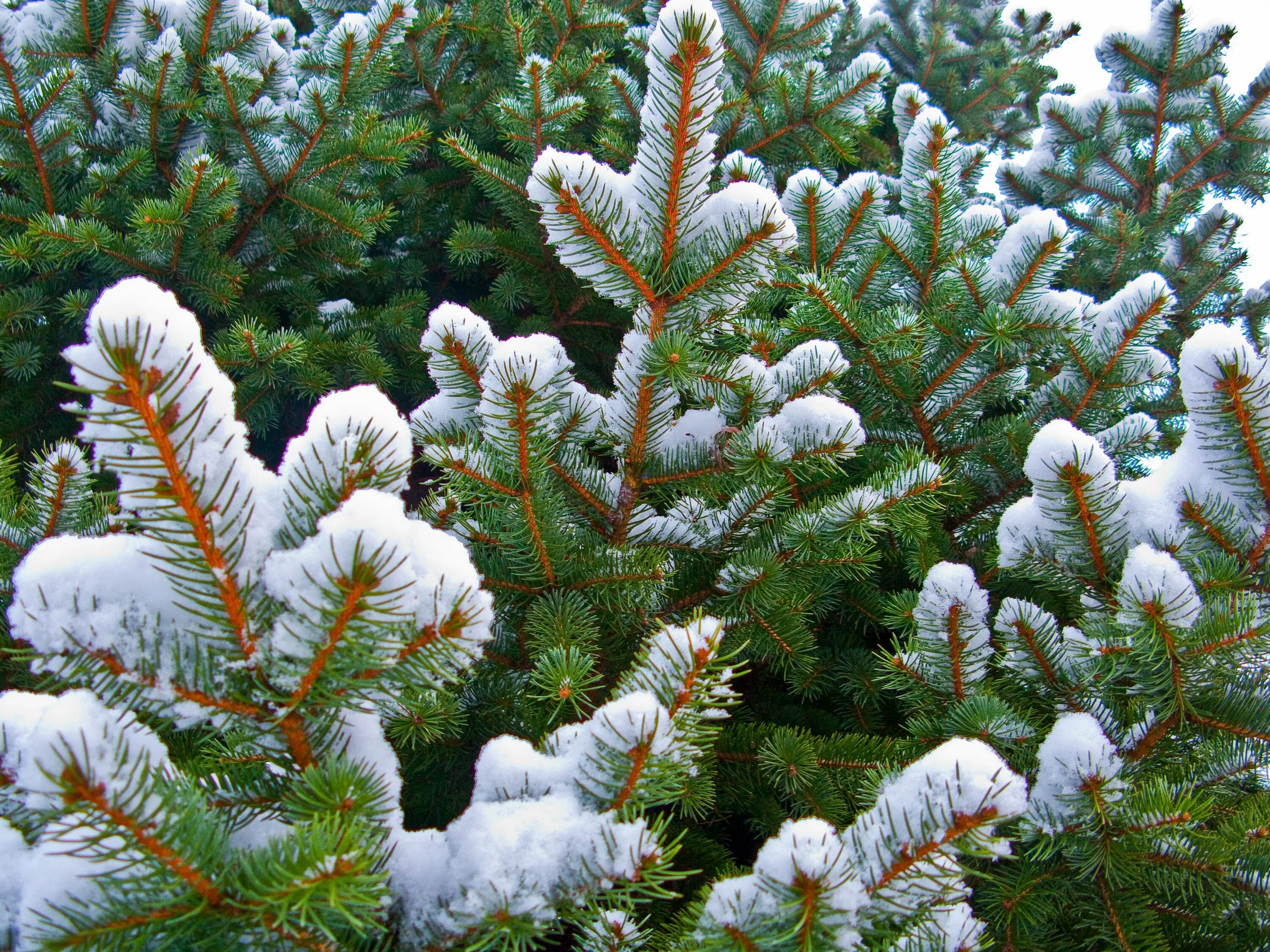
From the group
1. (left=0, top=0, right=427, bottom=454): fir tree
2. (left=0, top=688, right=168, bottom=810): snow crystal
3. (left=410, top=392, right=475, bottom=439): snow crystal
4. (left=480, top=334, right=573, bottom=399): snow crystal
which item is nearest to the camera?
(left=0, top=688, right=168, bottom=810): snow crystal

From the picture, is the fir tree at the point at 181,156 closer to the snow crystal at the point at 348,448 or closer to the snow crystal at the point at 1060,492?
the snow crystal at the point at 348,448

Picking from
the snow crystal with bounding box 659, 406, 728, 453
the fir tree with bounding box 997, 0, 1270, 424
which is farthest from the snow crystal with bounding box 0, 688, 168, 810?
the fir tree with bounding box 997, 0, 1270, 424

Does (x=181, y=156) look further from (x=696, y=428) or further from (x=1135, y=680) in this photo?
(x=1135, y=680)

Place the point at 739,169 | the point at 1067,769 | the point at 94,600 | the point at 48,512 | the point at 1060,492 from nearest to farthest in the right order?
the point at 94,600 → the point at 1067,769 → the point at 1060,492 → the point at 48,512 → the point at 739,169

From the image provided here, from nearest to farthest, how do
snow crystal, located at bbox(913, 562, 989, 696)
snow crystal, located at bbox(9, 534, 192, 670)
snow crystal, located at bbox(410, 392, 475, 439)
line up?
snow crystal, located at bbox(9, 534, 192, 670), snow crystal, located at bbox(913, 562, 989, 696), snow crystal, located at bbox(410, 392, 475, 439)

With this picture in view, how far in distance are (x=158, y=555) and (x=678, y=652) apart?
0.66 m

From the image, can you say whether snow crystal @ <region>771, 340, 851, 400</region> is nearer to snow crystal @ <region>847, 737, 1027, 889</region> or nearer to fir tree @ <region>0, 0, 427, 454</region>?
snow crystal @ <region>847, 737, 1027, 889</region>

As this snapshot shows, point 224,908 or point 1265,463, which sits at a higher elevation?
point 1265,463

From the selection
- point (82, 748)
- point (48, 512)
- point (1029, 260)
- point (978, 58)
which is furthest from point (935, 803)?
point (978, 58)

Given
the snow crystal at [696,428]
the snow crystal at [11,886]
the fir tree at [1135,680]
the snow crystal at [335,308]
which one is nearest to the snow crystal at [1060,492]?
the fir tree at [1135,680]

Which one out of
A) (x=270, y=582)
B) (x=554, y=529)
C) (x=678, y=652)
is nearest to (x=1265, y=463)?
(x=678, y=652)

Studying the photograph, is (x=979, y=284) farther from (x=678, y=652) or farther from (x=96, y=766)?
(x=96, y=766)

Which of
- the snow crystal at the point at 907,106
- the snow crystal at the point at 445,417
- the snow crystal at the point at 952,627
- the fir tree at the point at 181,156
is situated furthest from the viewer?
the snow crystal at the point at 907,106

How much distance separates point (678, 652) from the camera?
109cm
